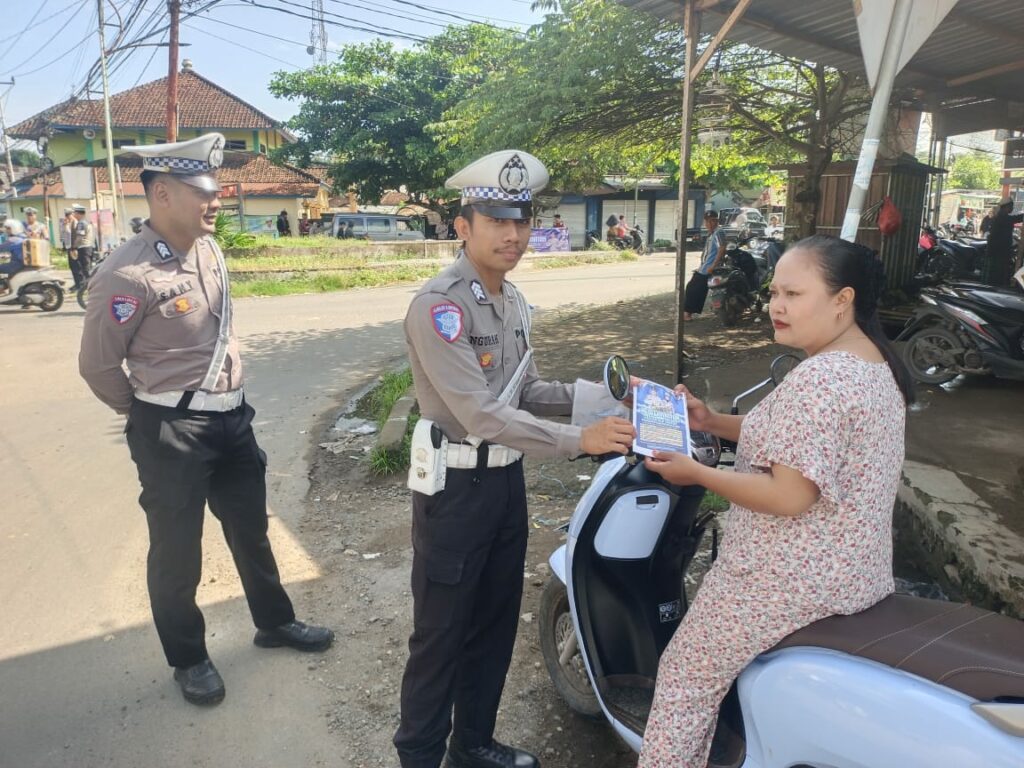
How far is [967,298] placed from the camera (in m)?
5.57

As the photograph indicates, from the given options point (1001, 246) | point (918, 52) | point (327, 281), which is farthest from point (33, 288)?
point (1001, 246)

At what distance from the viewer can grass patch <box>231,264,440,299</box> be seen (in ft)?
45.5

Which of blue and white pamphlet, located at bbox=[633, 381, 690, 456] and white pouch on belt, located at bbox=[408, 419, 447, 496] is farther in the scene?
white pouch on belt, located at bbox=[408, 419, 447, 496]

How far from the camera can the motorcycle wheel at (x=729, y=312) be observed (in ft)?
29.6

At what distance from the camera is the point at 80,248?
41.8 feet

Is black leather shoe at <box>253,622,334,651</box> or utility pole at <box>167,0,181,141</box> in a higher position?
utility pole at <box>167,0,181,141</box>

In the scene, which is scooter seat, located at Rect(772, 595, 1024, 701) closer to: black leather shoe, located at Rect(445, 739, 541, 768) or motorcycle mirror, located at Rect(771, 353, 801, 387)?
motorcycle mirror, located at Rect(771, 353, 801, 387)

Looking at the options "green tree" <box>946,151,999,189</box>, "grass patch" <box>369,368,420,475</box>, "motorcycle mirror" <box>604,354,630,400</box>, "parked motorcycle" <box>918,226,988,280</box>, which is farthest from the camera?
"green tree" <box>946,151,999,189</box>

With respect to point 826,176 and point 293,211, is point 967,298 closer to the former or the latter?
point 826,176

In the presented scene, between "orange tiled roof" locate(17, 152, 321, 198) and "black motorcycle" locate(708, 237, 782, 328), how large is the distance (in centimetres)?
2309

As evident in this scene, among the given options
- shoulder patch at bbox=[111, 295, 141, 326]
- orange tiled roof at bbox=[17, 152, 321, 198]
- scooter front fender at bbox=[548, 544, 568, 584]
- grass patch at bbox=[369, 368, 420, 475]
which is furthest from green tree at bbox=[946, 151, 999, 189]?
shoulder patch at bbox=[111, 295, 141, 326]

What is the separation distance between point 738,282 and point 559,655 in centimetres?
731

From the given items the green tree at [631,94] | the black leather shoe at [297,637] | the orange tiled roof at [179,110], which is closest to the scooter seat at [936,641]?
the black leather shoe at [297,637]

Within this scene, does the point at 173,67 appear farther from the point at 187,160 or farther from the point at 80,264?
the point at 187,160
